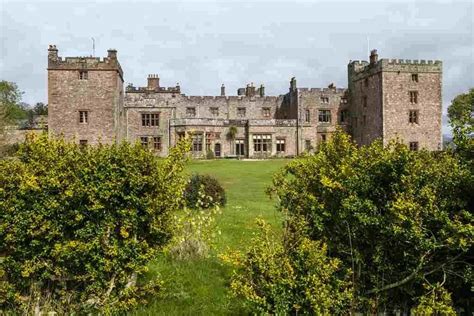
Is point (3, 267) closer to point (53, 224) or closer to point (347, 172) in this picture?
point (53, 224)

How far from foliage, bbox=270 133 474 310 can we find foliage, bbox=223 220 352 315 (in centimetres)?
44

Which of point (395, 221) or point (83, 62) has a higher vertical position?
point (83, 62)

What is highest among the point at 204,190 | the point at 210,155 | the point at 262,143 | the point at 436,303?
the point at 262,143

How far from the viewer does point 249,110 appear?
177 feet

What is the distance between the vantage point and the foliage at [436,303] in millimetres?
5250

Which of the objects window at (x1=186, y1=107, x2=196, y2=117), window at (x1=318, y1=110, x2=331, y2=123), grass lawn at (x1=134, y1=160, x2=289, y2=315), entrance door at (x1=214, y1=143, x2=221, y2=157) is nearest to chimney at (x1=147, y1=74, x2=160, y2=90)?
window at (x1=186, y1=107, x2=196, y2=117)

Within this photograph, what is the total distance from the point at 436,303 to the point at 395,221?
105 cm

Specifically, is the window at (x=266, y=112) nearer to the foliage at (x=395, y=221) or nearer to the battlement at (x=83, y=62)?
the battlement at (x=83, y=62)

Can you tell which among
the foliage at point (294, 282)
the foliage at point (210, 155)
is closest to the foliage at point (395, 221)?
the foliage at point (294, 282)

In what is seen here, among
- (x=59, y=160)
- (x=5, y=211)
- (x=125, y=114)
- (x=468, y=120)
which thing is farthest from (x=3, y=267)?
(x=125, y=114)

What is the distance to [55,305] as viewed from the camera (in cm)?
626

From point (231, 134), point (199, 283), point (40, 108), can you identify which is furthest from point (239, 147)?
point (40, 108)

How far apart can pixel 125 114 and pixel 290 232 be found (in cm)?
4285

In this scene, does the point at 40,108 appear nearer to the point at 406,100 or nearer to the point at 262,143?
the point at 262,143
